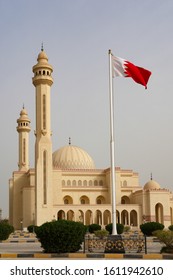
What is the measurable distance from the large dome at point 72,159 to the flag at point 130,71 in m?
42.0

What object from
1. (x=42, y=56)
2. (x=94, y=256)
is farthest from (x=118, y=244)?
(x=42, y=56)

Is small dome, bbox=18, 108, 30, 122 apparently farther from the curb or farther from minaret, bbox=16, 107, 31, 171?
the curb

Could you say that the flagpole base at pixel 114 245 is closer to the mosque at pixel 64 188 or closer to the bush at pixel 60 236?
the bush at pixel 60 236

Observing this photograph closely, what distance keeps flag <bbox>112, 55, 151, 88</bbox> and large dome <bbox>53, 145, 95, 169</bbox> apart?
42.0m

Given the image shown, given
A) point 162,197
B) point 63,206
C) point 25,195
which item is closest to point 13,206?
point 25,195

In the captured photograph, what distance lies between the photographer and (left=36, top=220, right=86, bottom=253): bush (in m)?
15.1

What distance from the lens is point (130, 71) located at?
15180 millimetres

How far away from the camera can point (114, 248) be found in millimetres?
14477

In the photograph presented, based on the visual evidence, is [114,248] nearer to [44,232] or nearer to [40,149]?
[44,232]

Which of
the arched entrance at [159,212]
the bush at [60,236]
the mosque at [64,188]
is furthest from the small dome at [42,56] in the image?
the bush at [60,236]

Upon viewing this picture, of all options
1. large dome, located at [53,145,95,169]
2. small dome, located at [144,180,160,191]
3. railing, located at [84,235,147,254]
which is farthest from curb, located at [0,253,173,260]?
large dome, located at [53,145,95,169]

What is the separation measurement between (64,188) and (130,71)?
38927mm
